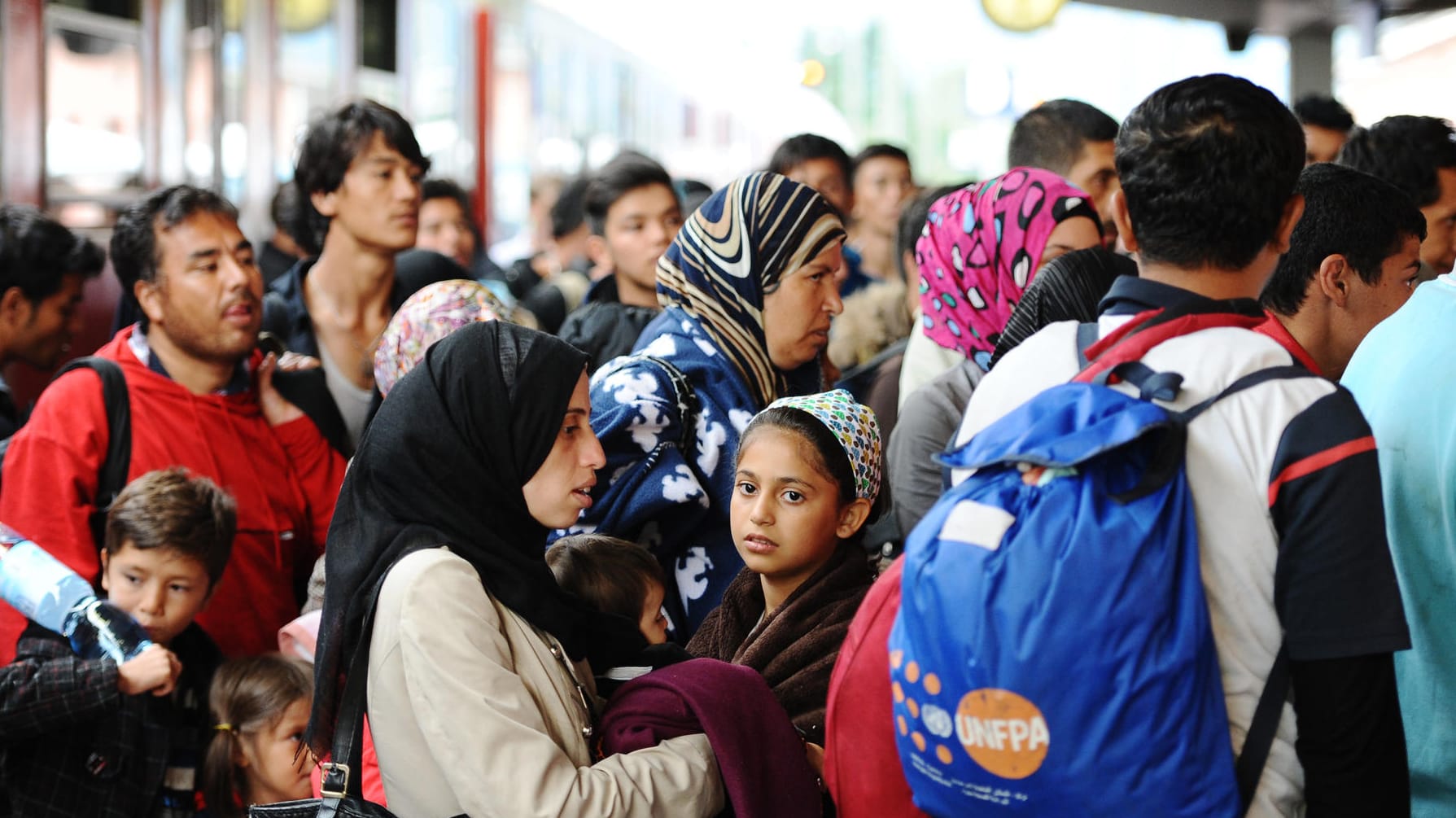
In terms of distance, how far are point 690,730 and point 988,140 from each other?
76.4ft

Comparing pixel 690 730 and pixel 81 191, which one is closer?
pixel 690 730

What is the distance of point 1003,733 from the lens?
1521 mm

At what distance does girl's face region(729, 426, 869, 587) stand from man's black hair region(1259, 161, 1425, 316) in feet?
2.83

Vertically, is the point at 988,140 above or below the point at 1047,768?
above

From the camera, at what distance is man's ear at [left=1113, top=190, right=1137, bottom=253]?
5.72ft

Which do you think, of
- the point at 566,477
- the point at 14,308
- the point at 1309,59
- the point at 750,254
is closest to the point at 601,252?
the point at 14,308

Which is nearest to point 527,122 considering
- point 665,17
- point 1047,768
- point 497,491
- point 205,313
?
point 665,17

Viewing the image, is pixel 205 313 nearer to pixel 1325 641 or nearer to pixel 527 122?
pixel 1325 641

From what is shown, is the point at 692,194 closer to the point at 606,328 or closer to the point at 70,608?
the point at 606,328

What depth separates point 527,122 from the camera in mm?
11586

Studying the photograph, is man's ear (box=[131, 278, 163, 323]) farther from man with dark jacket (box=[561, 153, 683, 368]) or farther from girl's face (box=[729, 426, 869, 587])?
girl's face (box=[729, 426, 869, 587])

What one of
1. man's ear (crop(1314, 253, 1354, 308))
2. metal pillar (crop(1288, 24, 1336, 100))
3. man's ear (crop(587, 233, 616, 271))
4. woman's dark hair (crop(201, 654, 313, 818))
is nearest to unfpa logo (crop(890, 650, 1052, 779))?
man's ear (crop(1314, 253, 1354, 308))

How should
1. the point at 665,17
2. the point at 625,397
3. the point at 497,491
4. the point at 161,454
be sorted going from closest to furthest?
the point at 497,491 < the point at 625,397 < the point at 161,454 < the point at 665,17

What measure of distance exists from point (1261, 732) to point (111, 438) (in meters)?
2.86
